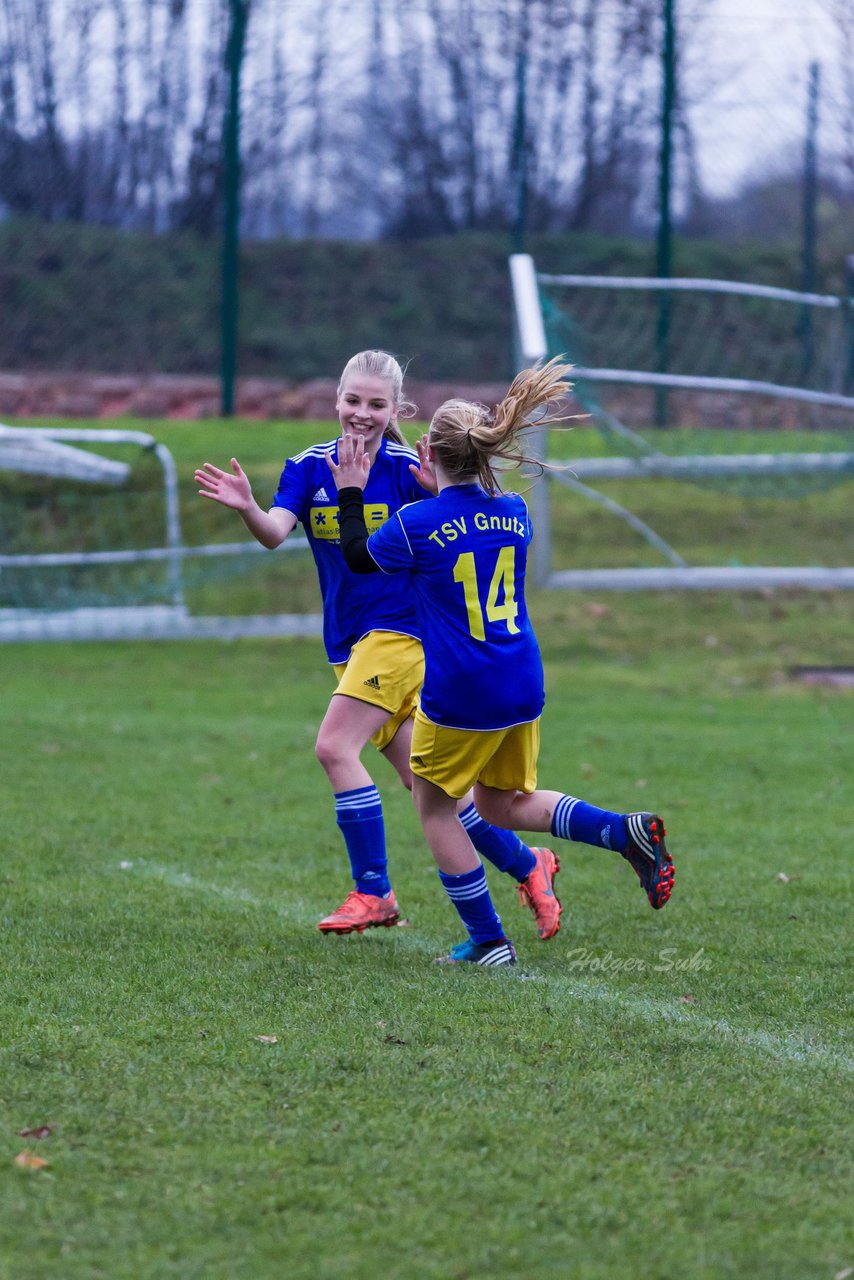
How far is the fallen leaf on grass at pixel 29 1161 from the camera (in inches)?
111

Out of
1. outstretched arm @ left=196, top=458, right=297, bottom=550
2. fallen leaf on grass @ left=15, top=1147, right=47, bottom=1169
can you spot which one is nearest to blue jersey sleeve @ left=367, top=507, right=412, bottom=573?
outstretched arm @ left=196, top=458, right=297, bottom=550

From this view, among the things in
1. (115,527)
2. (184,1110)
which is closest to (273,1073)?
(184,1110)

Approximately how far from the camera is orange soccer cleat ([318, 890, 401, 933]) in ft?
14.7

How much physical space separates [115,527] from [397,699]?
338 inches

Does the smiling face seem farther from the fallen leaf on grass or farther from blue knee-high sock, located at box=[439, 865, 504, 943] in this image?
the fallen leaf on grass

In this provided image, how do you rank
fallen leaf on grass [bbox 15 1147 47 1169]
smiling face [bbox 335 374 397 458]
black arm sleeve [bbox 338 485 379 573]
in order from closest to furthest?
fallen leaf on grass [bbox 15 1147 47 1169] < black arm sleeve [bbox 338 485 379 573] < smiling face [bbox 335 374 397 458]

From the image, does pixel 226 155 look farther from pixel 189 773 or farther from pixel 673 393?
pixel 189 773

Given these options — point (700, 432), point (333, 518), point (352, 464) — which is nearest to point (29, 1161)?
point (352, 464)

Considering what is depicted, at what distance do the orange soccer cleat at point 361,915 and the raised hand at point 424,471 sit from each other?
49.5 inches

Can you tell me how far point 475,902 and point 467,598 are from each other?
858 millimetres

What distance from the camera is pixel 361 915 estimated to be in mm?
4516

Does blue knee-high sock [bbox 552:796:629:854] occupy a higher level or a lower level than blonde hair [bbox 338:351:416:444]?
lower

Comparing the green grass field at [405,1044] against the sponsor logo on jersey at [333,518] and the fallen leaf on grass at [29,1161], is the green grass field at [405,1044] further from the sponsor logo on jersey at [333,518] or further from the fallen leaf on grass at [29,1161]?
the sponsor logo on jersey at [333,518]

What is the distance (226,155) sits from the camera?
14547 mm
